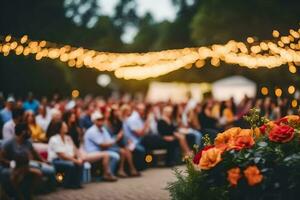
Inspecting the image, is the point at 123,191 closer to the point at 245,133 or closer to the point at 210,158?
the point at 245,133

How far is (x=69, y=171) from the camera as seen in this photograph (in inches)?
490

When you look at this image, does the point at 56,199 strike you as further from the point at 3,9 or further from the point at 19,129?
the point at 3,9

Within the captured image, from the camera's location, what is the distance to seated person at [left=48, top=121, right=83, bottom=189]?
12.3 metres

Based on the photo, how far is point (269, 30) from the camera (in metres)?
36.4

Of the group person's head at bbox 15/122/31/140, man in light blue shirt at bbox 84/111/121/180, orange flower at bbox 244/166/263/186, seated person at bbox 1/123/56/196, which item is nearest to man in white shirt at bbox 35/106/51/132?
man in light blue shirt at bbox 84/111/121/180

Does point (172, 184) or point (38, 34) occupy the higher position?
point (38, 34)

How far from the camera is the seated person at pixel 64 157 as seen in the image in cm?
1230

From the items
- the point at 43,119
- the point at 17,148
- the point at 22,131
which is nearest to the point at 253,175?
the point at 17,148

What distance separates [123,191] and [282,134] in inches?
294

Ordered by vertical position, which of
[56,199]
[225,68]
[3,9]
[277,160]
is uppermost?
[3,9]

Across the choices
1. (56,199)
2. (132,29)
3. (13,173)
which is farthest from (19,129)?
(132,29)

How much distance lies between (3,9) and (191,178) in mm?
32334

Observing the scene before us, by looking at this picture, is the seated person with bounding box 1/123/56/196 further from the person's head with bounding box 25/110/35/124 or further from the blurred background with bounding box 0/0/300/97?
the blurred background with bounding box 0/0/300/97

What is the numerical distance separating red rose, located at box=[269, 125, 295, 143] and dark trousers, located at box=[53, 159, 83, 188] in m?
7.92
